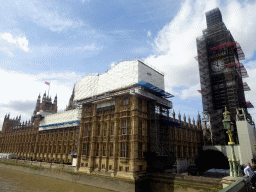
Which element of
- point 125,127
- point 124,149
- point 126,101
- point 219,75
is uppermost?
point 219,75

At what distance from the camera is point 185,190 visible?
27.6 metres

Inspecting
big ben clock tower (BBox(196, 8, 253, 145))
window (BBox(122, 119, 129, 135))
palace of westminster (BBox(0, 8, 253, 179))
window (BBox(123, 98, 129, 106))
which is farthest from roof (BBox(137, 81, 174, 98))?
big ben clock tower (BBox(196, 8, 253, 145))

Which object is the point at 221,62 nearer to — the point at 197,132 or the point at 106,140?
the point at 197,132

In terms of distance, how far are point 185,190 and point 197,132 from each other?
4420 cm

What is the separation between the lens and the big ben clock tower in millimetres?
61344

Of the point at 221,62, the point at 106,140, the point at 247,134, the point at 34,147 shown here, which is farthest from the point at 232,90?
the point at 34,147

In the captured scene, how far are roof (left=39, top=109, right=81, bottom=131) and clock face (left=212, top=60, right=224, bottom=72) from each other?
2239 inches

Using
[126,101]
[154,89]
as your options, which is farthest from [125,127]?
[154,89]

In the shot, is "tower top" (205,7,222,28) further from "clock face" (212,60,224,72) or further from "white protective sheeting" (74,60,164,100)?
"white protective sheeting" (74,60,164,100)

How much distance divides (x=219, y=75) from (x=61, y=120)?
67.1 metres

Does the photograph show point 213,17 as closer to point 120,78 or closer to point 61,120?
point 120,78

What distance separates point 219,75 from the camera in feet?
222

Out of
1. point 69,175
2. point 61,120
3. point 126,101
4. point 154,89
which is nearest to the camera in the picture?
point 126,101

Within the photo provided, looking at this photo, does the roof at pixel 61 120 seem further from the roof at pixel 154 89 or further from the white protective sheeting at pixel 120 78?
the roof at pixel 154 89
